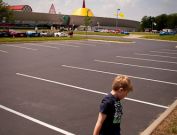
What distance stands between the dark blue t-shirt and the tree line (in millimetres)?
128608

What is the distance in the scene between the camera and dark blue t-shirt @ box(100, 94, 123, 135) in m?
3.68

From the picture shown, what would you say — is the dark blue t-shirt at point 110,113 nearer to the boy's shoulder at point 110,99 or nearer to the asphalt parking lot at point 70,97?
the boy's shoulder at point 110,99

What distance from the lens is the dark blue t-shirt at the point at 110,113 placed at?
368cm

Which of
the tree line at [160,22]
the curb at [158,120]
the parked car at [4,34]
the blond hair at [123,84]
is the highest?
the tree line at [160,22]

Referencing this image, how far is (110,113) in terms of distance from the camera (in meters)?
3.74

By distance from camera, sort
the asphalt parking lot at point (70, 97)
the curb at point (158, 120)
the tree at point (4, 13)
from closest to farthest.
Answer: the curb at point (158, 120) → the asphalt parking lot at point (70, 97) → the tree at point (4, 13)

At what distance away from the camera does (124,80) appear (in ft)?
11.9

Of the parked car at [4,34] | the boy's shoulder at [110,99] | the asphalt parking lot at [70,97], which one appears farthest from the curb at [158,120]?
the parked car at [4,34]

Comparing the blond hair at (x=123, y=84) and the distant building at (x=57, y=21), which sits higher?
the distant building at (x=57, y=21)

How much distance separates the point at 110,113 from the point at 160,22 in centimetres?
13307

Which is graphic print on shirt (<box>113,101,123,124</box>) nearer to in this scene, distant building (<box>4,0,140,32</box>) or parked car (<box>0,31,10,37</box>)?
parked car (<box>0,31,10,37</box>)

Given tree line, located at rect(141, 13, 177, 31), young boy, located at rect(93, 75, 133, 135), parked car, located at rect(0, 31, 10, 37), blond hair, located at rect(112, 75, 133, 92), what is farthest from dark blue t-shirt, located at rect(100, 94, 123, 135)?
tree line, located at rect(141, 13, 177, 31)

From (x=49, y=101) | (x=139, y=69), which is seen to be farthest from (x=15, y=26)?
(x=49, y=101)

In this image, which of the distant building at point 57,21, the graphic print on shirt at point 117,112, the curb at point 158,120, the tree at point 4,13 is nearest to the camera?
the graphic print on shirt at point 117,112
